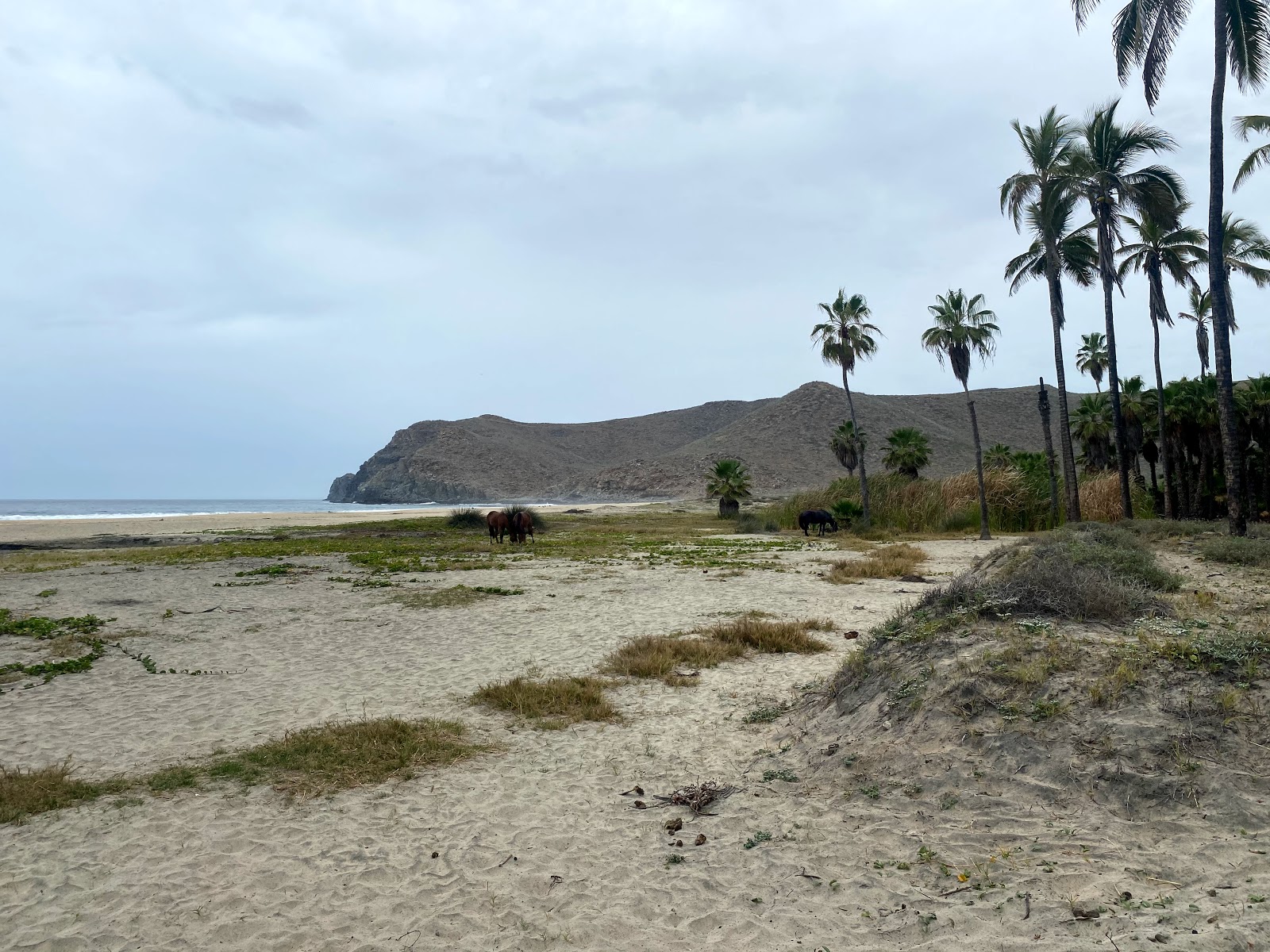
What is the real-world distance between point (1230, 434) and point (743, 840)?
1858cm

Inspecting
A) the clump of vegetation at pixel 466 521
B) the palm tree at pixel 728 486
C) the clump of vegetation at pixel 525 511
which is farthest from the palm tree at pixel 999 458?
the clump of vegetation at pixel 466 521

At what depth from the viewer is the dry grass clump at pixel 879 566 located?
61.1 feet

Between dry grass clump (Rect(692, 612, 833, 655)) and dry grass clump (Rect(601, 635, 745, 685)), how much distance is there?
257mm

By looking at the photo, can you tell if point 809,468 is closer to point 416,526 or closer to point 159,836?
point 416,526

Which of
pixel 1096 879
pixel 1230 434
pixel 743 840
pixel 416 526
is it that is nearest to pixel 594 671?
pixel 743 840

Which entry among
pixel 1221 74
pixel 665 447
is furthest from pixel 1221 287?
pixel 665 447

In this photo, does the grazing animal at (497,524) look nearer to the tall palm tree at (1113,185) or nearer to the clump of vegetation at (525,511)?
the clump of vegetation at (525,511)

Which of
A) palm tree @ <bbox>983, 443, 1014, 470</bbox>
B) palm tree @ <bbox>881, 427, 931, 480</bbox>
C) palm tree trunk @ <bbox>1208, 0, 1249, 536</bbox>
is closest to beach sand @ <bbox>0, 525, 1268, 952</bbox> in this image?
palm tree trunk @ <bbox>1208, 0, 1249, 536</bbox>

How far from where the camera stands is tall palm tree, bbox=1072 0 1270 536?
17.4 metres

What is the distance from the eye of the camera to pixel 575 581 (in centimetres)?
1906

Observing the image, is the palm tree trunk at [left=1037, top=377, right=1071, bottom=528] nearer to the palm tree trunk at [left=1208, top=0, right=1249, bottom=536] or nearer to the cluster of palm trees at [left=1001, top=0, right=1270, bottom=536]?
the cluster of palm trees at [left=1001, top=0, right=1270, bottom=536]

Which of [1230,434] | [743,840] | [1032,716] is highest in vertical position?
[1230,434]

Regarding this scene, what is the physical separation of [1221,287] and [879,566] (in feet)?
34.0

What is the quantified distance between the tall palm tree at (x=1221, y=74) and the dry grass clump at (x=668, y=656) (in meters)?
14.1
